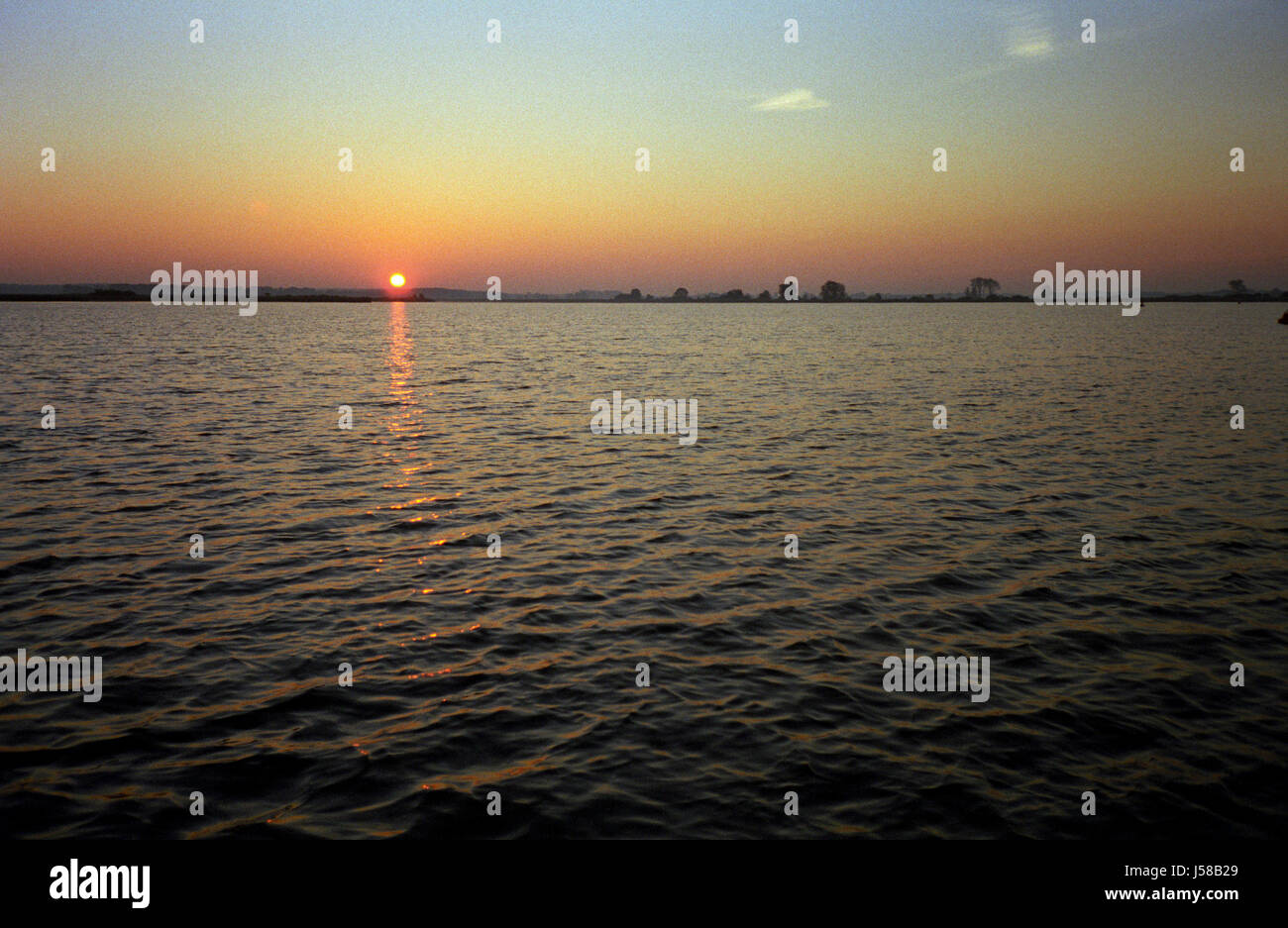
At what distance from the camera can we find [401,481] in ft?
95.1

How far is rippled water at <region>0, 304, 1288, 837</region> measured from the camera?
34.7ft

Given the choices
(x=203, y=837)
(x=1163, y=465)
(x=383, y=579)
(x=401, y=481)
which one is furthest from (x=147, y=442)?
(x=1163, y=465)

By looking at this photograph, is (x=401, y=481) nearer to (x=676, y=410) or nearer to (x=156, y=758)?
(x=156, y=758)

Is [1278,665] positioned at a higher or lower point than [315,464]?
lower

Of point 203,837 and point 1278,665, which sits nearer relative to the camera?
point 203,837

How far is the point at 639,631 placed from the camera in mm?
15930

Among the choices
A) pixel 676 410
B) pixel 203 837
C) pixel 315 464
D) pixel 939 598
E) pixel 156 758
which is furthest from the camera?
pixel 676 410

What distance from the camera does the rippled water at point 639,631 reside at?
10578 millimetres

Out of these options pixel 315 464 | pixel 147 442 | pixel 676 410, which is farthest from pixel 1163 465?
pixel 147 442

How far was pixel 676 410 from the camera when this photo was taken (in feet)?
163
